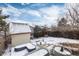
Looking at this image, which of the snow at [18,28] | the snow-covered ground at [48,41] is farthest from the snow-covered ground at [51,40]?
the snow at [18,28]

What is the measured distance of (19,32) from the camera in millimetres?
1280

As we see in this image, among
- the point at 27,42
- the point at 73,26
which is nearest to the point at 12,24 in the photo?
the point at 27,42

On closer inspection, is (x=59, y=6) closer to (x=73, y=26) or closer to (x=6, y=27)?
(x=73, y=26)

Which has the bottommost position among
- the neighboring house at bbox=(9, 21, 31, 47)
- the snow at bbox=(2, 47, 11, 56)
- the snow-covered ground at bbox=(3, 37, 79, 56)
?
the snow at bbox=(2, 47, 11, 56)

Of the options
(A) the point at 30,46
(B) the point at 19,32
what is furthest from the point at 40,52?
(B) the point at 19,32

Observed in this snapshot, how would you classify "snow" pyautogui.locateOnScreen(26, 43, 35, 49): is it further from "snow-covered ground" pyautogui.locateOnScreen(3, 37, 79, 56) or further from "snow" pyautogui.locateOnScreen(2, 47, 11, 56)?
"snow" pyautogui.locateOnScreen(2, 47, 11, 56)

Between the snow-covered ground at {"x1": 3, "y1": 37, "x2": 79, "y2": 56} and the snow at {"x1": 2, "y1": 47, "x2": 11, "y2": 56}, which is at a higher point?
the snow-covered ground at {"x1": 3, "y1": 37, "x2": 79, "y2": 56}

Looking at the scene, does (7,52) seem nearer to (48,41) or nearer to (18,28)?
(18,28)

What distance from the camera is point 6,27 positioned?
1.28m

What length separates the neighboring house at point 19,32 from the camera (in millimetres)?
1273

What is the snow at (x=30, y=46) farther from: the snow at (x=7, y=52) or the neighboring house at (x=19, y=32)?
the snow at (x=7, y=52)

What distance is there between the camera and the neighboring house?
127 cm

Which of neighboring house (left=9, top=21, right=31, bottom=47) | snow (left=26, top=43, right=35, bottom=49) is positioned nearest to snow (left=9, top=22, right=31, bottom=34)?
neighboring house (left=9, top=21, right=31, bottom=47)

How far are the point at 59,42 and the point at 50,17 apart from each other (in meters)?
0.21
